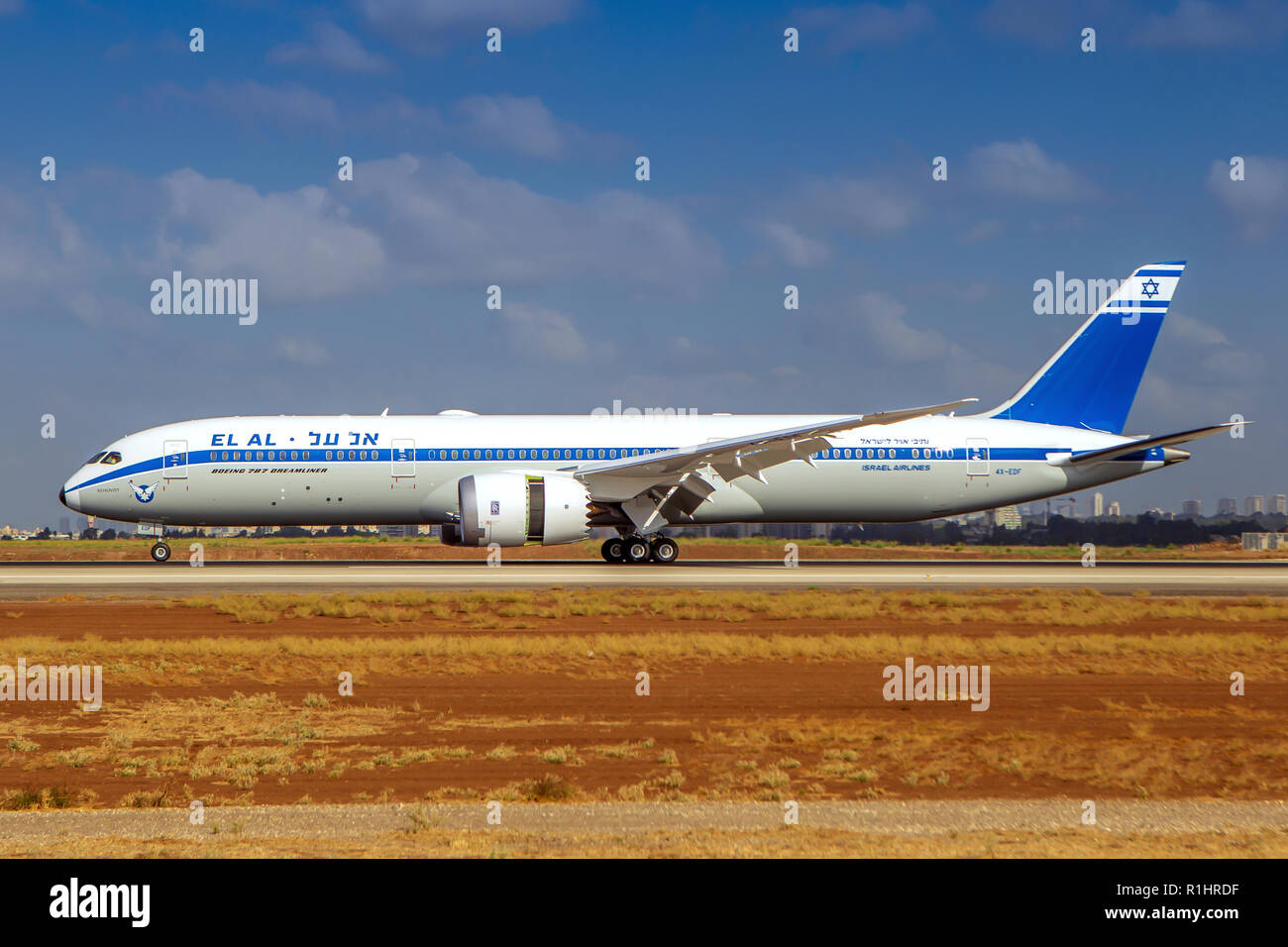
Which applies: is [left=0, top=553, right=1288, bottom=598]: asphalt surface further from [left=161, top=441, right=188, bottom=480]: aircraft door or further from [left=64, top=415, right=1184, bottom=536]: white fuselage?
[left=161, top=441, right=188, bottom=480]: aircraft door

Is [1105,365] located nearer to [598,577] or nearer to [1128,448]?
[1128,448]

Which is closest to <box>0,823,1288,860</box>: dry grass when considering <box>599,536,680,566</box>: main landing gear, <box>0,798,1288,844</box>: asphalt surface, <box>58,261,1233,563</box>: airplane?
<box>0,798,1288,844</box>: asphalt surface

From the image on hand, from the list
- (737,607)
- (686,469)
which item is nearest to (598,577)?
(686,469)

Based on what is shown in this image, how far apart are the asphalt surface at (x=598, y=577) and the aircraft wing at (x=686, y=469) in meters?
1.75

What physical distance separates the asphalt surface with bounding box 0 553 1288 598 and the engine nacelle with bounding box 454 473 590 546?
3.36ft

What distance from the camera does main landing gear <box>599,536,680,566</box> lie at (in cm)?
3186

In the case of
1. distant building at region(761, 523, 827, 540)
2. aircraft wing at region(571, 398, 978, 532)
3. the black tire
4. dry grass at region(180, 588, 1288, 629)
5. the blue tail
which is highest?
the blue tail

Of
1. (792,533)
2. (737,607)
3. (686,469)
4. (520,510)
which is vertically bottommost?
(737,607)

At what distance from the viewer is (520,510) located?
28.0 m

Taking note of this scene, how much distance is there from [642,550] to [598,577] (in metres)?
4.17
